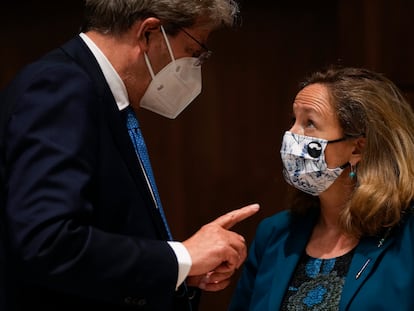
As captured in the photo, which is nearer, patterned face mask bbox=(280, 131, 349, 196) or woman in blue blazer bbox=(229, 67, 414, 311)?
woman in blue blazer bbox=(229, 67, 414, 311)

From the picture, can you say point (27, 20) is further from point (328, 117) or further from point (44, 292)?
point (44, 292)

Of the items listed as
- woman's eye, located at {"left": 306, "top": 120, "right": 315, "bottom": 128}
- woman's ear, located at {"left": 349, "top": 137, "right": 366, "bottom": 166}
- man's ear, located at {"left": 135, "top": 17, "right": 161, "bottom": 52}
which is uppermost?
man's ear, located at {"left": 135, "top": 17, "right": 161, "bottom": 52}

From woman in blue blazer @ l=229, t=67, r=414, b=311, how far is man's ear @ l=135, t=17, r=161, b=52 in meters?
0.54

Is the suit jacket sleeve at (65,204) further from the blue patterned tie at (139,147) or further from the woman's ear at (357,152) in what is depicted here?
the woman's ear at (357,152)

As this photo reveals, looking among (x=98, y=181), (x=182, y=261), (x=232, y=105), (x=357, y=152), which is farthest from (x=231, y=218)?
(x=232, y=105)

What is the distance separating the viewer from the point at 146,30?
6.20 feet

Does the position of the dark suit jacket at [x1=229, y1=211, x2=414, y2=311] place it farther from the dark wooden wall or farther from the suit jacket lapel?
the dark wooden wall

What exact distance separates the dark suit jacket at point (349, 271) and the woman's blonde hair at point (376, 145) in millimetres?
59

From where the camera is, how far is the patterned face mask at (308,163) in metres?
2.19

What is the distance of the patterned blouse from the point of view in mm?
2100

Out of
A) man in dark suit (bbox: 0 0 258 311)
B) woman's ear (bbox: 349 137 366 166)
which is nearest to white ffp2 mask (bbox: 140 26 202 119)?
man in dark suit (bbox: 0 0 258 311)

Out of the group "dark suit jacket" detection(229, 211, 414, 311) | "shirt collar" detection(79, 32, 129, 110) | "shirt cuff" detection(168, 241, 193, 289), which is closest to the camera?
"shirt cuff" detection(168, 241, 193, 289)

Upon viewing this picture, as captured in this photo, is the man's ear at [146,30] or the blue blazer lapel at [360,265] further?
the blue blazer lapel at [360,265]

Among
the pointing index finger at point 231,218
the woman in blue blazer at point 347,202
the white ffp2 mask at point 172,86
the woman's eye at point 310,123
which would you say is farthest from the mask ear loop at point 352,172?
the white ffp2 mask at point 172,86
